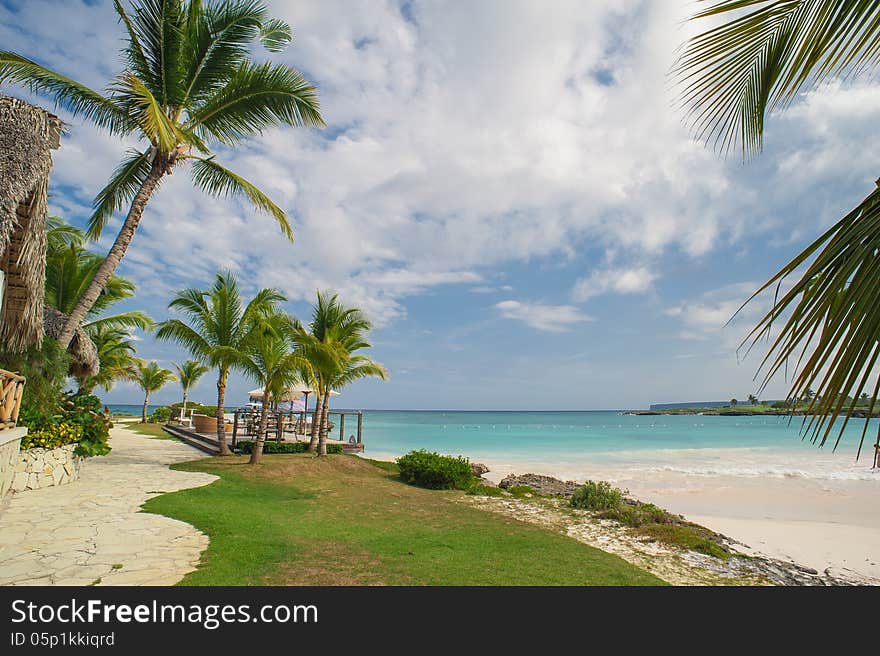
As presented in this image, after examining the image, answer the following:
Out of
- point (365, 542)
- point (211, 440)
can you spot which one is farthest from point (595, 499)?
point (211, 440)

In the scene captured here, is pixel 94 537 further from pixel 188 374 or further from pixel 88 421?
pixel 188 374

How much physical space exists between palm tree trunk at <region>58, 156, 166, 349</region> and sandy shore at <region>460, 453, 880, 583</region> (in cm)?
1317

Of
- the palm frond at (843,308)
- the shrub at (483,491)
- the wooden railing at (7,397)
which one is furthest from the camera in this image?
the shrub at (483,491)

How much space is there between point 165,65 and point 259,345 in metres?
7.01

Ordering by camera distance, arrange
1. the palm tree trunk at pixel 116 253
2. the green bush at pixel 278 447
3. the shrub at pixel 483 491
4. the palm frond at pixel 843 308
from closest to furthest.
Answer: the palm frond at pixel 843 308 < the palm tree trunk at pixel 116 253 < the shrub at pixel 483 491 < the green bush at pixel 278 447

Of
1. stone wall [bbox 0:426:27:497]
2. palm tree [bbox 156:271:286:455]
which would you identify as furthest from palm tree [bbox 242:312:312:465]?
stone wall [bbox 0:426:27:497]

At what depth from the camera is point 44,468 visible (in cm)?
927

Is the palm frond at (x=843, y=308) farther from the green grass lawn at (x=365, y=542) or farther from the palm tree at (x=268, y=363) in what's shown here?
the palm tree at (x=268, y=363)

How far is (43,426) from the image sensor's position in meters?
9.59

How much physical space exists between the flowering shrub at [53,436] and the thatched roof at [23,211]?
1.96 metres

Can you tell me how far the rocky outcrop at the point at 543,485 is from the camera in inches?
543

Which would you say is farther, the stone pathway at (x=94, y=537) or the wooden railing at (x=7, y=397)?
the wooden railing at (x=7, y=397)

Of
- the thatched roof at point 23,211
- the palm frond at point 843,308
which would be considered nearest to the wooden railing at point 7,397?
the thatched roof at point 23,211
